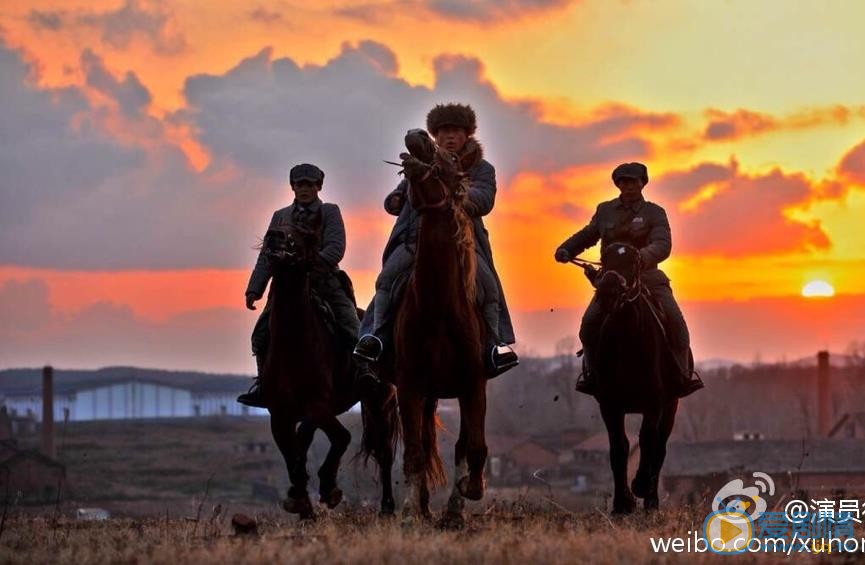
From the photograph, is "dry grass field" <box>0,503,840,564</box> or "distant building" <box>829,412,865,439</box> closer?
"dry grass field" <box>0,503,840,564</box>

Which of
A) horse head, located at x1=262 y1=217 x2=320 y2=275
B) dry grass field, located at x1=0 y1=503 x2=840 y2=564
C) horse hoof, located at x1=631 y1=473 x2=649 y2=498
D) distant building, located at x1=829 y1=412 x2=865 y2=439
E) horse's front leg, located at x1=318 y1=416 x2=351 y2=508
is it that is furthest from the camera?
distant building, located at x1=829 y1=412 x2=865 y2=439

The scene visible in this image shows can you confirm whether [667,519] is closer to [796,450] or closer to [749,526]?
[749,526]

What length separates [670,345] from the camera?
60.3ft

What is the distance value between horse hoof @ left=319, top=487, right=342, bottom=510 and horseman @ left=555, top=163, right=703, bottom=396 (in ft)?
9.79

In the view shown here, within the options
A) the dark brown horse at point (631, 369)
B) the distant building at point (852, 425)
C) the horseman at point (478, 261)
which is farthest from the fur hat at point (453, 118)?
the distant building at point (852, 425)

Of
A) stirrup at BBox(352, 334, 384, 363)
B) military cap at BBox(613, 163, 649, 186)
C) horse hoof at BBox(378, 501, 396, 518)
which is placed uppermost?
military cap at BBox(613, 163, 649, 186)

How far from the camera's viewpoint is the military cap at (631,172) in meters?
18.8

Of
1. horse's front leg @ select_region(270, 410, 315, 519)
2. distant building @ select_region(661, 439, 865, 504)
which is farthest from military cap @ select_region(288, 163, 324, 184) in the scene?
distant building @ select_region(661, 439, 865, 504)

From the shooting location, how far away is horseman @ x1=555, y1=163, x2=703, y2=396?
18172mm

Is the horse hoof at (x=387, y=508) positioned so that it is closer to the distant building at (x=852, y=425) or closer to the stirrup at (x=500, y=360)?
the stirrup at (x=500, y=360)

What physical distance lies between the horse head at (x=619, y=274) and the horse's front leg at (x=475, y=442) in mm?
2233

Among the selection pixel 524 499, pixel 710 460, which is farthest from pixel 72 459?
pixel 524 499

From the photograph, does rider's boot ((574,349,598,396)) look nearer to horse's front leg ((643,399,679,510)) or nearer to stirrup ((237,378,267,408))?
horse's front leg ((643,399,679,510))

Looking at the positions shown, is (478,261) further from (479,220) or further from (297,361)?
(297,361)
